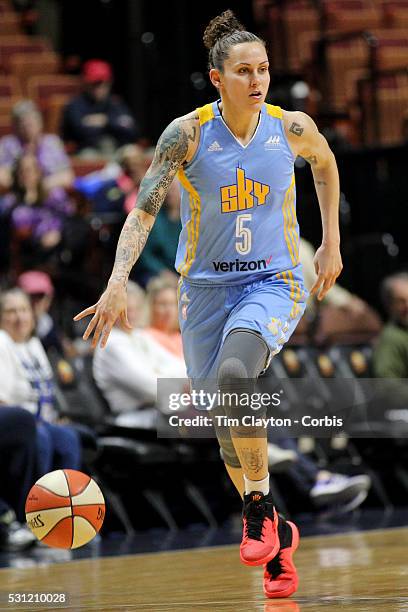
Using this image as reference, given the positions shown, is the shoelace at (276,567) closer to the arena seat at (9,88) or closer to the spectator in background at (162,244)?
the spectator in background at (162,244)

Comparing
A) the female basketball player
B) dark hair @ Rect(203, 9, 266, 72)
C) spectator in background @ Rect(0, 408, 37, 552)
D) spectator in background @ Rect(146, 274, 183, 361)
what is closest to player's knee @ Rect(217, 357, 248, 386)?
the female basketball player

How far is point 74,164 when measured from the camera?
1215 centimetres

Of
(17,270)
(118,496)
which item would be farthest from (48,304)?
(118,496)

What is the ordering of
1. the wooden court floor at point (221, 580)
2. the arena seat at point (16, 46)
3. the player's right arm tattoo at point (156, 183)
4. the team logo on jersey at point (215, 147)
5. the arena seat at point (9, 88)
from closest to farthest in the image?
the wooden court floor at point (221, 580) → the player's right arm tattoo at point (156, 183) → the team logo on jersey at point (215, 147) → the arena seat at point (9, 88) → the arena seat at point (16, 46)

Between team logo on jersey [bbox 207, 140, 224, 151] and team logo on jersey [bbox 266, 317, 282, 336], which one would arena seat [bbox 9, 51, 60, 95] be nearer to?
team logo on jersey [bbox 207, 140, 224, 151]

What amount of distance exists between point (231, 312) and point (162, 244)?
5.05 meters

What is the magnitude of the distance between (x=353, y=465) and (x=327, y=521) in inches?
20.4

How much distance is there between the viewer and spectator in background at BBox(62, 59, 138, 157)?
40.1 ft

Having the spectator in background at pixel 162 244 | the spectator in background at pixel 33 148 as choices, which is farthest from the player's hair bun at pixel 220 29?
the spectator in background at pixel 33 148

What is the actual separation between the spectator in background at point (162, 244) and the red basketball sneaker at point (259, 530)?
512 cm

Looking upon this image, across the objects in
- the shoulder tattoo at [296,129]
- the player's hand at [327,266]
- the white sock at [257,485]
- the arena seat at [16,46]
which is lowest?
the white sock at [257,485]

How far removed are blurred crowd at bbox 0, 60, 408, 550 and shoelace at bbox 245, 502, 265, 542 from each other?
101 inches

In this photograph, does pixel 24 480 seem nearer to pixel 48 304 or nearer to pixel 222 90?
pixel 48 304

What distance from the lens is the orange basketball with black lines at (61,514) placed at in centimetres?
514
